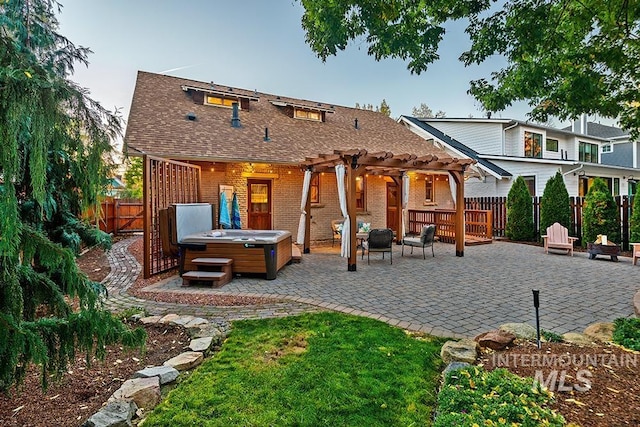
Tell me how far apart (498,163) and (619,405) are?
56.0 ft

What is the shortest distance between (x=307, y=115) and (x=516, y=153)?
1137 cm

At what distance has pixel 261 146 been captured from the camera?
1127cm

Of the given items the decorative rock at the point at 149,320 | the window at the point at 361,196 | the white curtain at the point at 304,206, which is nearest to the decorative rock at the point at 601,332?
the decorative rock at the point at 149,320

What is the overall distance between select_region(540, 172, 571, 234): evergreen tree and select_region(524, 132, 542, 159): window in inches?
280

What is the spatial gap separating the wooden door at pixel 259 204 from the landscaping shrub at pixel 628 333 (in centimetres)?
952

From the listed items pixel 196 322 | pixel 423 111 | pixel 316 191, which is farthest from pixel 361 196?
pixel 423 111

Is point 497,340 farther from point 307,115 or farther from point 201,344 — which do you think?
point 307,115

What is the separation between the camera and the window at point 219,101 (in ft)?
42.5

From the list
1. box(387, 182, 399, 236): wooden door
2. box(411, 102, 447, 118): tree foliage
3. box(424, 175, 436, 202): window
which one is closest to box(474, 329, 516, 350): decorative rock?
box(387, 182, 399, 236): wooden door

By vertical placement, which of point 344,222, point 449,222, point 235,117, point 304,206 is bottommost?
point 449,222

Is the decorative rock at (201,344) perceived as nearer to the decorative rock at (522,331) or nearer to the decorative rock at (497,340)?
the decorative rock at (497,340)

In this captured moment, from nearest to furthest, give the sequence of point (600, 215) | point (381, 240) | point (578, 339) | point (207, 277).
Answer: point (578, 339)
point (207, 277)
point (381, 240)
point (600, 215)

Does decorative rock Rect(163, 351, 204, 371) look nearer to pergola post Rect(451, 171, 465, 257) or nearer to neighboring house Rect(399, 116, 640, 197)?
pergola post Rect(451, 171, 465, 257)

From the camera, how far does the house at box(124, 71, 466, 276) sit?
10.2 metres
